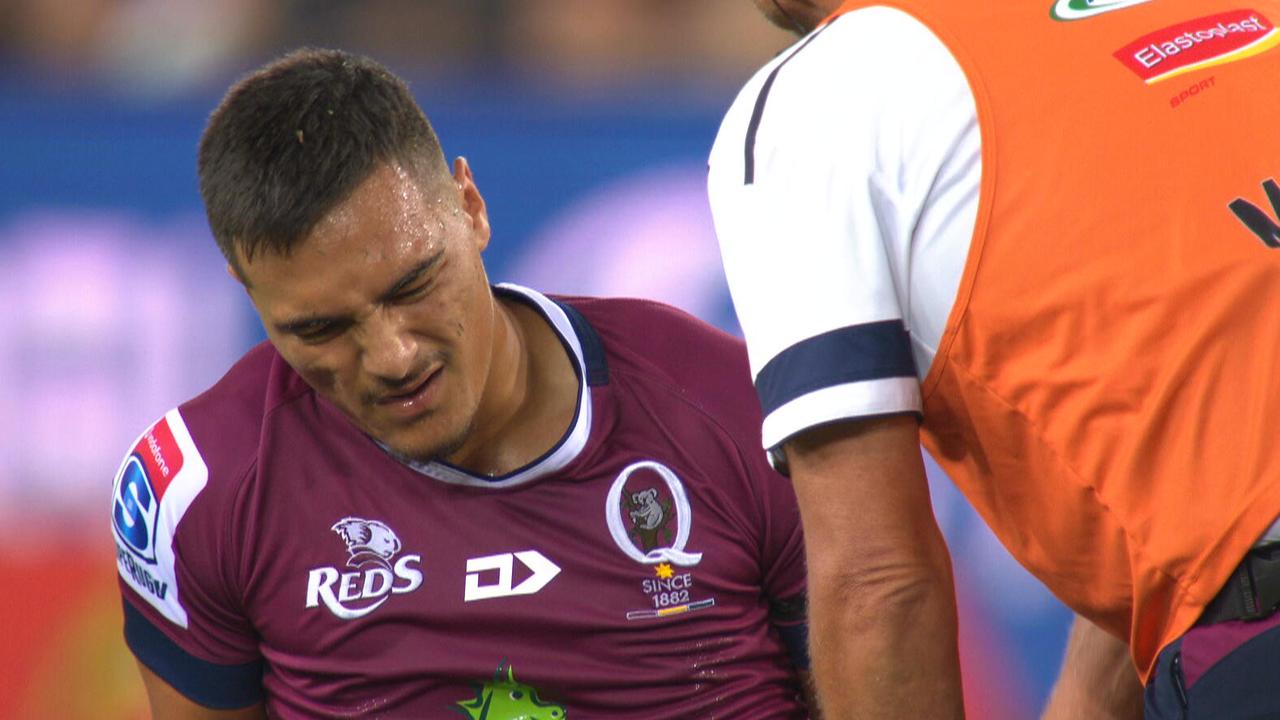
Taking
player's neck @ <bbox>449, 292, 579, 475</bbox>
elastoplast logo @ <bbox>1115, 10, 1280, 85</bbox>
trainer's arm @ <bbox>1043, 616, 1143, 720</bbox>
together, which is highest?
elastoplast logo @ <bbox>1115, 10, 1280, 85</bbox>

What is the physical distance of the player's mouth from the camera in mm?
1743

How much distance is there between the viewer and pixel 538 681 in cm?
183

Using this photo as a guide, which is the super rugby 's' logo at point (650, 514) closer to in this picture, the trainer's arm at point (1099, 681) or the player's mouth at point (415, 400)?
the player's mouth at point (415, 400)

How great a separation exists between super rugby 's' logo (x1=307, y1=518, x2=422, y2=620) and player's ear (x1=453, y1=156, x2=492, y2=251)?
0.38 meters

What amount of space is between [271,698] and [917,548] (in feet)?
3.36

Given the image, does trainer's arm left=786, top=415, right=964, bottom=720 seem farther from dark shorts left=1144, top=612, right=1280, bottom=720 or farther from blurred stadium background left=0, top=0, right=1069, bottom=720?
blurred stadium background left=0, top=0, right=1069, bottom=720

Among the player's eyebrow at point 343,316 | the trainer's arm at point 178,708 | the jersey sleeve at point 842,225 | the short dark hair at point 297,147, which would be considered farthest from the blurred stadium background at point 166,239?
the jersey sleeve at point 842,225

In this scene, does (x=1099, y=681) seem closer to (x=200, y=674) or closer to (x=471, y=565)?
(x=471, y=565)

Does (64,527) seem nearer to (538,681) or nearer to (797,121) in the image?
(538,681)

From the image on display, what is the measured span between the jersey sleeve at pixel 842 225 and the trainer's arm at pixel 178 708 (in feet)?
3.19

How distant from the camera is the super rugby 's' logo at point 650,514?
187 centimetres

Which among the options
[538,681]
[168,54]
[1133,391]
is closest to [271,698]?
[538,681]

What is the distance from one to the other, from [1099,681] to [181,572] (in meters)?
1.06

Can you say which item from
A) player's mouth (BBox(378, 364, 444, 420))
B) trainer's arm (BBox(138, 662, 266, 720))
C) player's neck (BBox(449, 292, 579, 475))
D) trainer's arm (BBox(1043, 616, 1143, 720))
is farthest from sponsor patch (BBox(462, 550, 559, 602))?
trainer's arm (BBox(1043, 616, 1143, 720))
